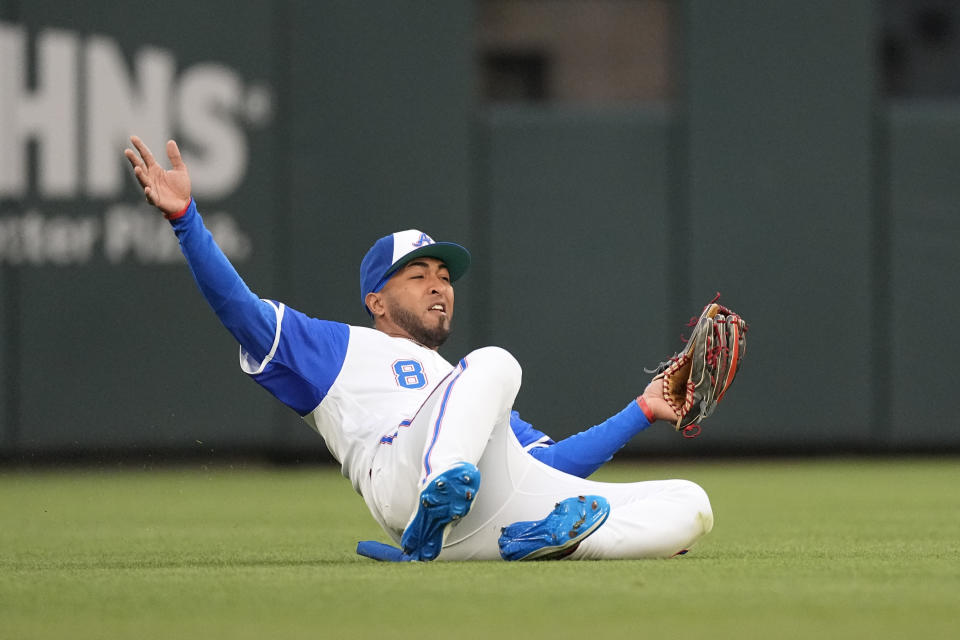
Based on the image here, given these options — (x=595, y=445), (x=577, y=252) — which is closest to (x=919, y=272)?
(x=577, y=252)

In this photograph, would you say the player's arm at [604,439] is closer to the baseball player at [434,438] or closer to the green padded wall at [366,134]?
the baseball player at [434,438]

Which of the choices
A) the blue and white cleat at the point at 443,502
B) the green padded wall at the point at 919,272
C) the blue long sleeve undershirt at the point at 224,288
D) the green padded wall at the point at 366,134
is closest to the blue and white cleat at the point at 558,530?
the blue and white cleat at the point at 443,502

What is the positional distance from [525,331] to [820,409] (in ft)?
7.26

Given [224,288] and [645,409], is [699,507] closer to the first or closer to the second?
[645,409]

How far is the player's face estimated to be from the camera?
513cm

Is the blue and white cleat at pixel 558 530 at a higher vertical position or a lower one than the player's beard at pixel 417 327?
lower

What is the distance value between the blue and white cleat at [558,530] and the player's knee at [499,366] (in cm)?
39

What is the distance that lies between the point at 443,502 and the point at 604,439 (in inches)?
35.9

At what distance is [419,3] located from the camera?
10875 millimetres

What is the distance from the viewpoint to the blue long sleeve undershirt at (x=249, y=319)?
4578mm

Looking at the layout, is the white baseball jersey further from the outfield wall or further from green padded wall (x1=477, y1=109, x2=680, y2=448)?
green padded wall (x1=477, y1=109, x2=680, y2=448)

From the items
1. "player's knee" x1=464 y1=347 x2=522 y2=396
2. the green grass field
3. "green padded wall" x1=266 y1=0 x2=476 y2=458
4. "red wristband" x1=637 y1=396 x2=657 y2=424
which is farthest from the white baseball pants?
"green padded wall" x1=266 y1=0 x2=476 y2=458

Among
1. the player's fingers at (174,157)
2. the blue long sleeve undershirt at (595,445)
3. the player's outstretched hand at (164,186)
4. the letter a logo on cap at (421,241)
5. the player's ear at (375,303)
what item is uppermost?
the player's fingers at (174,157)

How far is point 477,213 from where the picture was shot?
10914 mm
